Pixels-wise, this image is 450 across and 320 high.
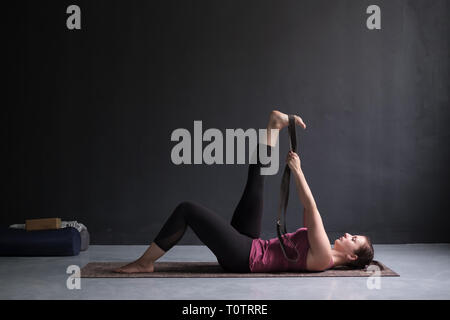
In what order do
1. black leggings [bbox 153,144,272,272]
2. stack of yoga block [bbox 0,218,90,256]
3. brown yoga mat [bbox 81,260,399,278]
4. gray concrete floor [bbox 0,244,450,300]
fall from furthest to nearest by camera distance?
stack of yoga block [bbox 0,218,90,256], brown yoga mat [bbox 81,260,399,278], black leggings [bbox 153,144,272,272], gray concrete floor [bbox 0,244,450,300]

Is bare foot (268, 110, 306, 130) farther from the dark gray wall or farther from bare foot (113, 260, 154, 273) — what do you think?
the dark gray wall

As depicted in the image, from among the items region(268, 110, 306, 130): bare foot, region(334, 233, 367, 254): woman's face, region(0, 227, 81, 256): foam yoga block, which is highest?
region(268, 110, 306, 130): bare foot

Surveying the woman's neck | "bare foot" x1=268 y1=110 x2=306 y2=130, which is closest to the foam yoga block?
"bare foot" x1=268 y1=110 x2=306 y2=130

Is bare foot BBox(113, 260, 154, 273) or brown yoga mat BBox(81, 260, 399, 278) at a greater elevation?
bare foot BBox(113, 260, 154, 273)

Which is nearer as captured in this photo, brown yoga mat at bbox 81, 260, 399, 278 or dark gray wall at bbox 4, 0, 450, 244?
brown yoga mat at bbox 81, 260, 399, 278

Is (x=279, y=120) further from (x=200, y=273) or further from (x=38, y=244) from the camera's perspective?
(x=38, y=244)

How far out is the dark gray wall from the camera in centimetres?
523

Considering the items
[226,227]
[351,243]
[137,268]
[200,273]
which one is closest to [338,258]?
[351,243]

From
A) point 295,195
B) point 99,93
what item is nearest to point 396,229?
point 295,195

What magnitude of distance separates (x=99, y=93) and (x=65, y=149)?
59cm

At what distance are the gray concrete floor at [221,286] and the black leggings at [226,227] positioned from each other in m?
0.17

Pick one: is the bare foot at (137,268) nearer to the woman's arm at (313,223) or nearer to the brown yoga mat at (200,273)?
the brown yoga mat at (200,273)

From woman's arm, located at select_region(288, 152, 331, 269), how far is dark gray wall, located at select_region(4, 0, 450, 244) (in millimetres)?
Result: 1691

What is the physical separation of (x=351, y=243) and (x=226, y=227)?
2.56 feet
